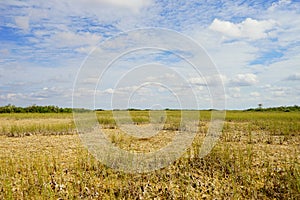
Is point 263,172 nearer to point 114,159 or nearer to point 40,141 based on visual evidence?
point 114,159

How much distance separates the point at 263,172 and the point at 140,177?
1.81 metres

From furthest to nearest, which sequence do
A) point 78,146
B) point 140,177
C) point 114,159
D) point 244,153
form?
1. point 78,146
2. point 244,153
3. point 114,159
4. point 140,177

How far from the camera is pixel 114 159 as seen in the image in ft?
17.1

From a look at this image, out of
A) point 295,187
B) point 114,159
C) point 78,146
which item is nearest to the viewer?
point 295,187

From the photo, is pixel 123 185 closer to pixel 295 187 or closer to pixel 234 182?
pixel 234 182

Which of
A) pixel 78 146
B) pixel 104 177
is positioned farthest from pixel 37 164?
pixel 78 146

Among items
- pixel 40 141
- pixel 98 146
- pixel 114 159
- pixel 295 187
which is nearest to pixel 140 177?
pixel 114 159

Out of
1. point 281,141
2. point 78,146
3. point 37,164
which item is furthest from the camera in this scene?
point 281,141

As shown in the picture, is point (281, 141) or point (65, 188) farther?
point (281, 141)

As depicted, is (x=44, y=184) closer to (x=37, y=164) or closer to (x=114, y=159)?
(x=37, y=164)

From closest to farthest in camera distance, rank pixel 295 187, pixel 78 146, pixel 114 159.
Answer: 1. pixel 295 187
2. pixel 114 159
3. pixel 78 146

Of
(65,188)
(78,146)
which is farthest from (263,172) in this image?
(78,146)

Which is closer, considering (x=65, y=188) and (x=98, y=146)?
(x=65, y=188)

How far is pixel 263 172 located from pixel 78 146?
3.98 metres
